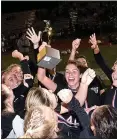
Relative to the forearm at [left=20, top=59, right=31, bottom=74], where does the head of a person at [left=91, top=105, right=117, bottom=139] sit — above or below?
above

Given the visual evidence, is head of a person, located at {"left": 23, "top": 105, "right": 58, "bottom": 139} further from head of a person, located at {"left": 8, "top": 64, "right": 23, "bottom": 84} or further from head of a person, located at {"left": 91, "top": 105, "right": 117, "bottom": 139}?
head of a person, located at {"left": 8, "top": 64, "right": 23, "bottom": 84}

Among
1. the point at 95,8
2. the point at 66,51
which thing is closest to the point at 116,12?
the point at 95,8

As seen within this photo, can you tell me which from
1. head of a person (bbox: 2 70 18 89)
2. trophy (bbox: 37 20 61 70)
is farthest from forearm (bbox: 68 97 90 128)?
head of a person (bbox: 2 70 18 89)

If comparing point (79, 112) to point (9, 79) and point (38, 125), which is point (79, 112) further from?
point (9, 79)

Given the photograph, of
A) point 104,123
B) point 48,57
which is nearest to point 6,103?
point 48,57

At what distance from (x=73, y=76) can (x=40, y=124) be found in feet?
4.74

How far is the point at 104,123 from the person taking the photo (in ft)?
6.87

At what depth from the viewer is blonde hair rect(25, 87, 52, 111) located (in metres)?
2.41

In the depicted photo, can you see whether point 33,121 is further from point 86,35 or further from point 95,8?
point 95,8

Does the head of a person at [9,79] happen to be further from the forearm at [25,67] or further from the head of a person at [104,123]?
the head of a person at [104,123]

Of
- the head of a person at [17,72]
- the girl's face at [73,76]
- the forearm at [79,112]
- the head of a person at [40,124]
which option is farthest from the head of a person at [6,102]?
the girl's face at [73,76]

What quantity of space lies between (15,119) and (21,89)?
109 cm

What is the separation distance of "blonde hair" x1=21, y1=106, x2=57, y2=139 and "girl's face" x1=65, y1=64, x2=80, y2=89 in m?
1.31

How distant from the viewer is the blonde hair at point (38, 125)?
77.4 inches
